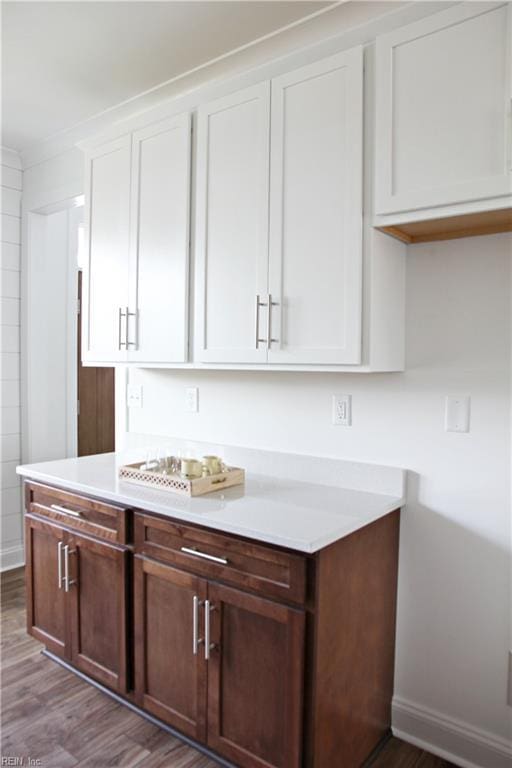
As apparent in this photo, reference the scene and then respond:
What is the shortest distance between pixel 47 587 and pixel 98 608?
0.38 metres

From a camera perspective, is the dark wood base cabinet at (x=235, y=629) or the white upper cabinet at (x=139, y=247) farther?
the white upper cabinet at (x=139, y=247)

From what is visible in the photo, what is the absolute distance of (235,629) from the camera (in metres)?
1.69

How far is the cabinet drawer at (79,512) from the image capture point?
204 centimetres

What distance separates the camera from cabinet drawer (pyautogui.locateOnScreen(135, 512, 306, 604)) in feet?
5.09

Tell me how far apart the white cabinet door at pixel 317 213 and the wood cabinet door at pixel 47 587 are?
127 cm

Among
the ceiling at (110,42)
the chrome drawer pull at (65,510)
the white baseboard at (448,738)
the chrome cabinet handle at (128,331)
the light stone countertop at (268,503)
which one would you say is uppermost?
the ceiling at (110,42)

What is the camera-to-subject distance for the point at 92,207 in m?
2.62

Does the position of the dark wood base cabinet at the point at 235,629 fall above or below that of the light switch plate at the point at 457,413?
below

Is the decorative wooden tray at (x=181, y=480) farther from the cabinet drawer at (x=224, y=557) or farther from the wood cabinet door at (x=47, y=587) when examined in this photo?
the wood cabinet door at (x=47, y=587)

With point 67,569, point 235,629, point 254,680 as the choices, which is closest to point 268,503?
point 235,629

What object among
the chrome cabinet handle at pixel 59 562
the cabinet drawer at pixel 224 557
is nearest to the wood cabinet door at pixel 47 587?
the chrome cabinet handle at pixel 59 562

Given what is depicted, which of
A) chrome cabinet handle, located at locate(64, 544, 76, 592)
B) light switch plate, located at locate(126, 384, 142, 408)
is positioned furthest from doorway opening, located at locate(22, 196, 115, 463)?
chrome cabinet handle, located at locate(64, 544, 76, 592)

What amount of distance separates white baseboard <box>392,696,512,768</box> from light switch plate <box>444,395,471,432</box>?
1024mm

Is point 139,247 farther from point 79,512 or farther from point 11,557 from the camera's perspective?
point 11,557
